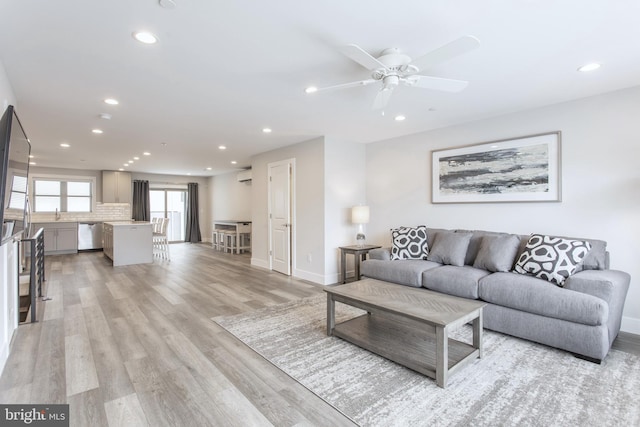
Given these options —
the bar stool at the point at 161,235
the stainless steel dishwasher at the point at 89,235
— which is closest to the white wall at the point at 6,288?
the bar stool at the point at 161,235

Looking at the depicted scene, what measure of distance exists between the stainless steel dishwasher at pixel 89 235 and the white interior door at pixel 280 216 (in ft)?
19.2

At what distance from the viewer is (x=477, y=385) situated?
7.13 ft

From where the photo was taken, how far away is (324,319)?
3443 millimetres

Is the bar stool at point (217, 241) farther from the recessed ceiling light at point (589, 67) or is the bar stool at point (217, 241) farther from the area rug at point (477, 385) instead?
the recessed ceiling light at point (589, 67)

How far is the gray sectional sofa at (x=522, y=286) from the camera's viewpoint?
2.52 metres

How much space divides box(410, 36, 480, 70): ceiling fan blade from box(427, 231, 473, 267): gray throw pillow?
94.2 inches

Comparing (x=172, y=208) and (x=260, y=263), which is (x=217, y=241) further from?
(x=260, y=263)

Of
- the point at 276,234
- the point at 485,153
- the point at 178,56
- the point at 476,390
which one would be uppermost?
the point at 178,56

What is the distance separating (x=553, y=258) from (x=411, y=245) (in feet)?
5.23

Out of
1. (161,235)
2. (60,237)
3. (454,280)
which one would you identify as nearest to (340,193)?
(454,280)

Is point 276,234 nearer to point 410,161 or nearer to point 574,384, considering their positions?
point 410,161

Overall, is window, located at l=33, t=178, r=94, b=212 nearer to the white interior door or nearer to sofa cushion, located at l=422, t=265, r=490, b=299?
the white interior door

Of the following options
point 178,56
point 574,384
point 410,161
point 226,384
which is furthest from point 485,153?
point 226,384

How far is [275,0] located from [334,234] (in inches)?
147
